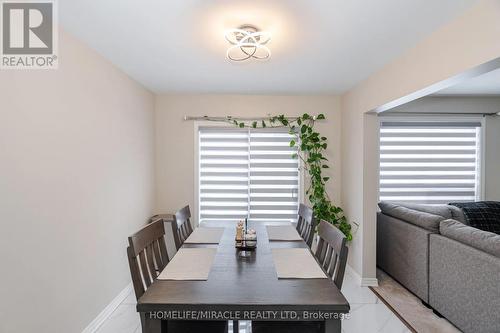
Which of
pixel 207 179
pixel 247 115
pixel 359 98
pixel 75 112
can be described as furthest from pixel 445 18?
pixel 207 179

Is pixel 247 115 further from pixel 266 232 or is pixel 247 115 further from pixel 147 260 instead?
pixel 147 260

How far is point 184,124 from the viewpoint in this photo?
383cm

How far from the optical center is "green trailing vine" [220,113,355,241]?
3666 millimetres

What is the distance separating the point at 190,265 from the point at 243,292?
0.50m

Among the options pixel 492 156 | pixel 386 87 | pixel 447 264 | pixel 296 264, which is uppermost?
pixel 386 87

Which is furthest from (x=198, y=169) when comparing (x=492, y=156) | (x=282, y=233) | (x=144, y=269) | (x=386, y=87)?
(x=492, y=156)

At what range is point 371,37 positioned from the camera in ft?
6.80

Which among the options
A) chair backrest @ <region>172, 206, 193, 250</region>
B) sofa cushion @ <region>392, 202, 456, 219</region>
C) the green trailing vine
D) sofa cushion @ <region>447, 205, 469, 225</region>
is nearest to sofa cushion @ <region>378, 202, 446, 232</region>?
sofa cushion @ <region>392, 202, 456, 219</region>

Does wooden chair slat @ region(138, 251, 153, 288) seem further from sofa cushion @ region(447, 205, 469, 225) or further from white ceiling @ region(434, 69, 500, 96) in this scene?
white ceiling @ region(434, 69, 500, 96)

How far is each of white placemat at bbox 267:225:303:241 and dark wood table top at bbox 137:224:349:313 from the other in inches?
24.3

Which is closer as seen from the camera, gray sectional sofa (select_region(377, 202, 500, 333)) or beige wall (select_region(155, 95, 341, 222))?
gray sectional sofa (select_region(377, 202, 500, 333))

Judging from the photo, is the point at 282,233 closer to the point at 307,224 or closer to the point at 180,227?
the point at 307,224

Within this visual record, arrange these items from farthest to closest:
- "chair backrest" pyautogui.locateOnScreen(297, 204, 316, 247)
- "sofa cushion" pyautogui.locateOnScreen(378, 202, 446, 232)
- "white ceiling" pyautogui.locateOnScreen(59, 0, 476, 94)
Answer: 1. "sofa cushion" pyautogui.locateOnScreen(378, 202, 446, 232)
2. "chair backrest" pyautogui.locateOnScreen(297, 204, 316, 247)
3. "white ceiling" pyautogui.locateOnScreen(59, 0, 476, 94)

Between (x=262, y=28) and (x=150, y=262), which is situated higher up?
(x=262, y=28)
